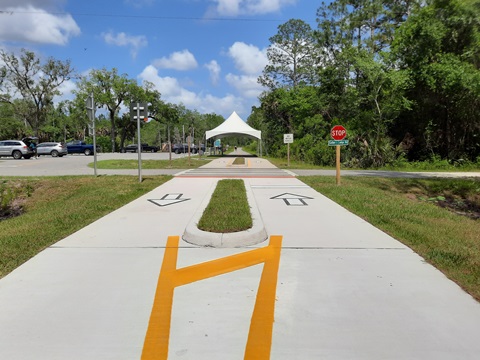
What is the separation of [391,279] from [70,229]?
17.1 ft

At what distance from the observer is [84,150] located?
43594 mm

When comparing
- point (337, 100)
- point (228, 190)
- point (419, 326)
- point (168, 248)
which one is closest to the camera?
point (419, 326)

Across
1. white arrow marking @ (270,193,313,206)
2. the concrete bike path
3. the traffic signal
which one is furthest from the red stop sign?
the concrete bike path

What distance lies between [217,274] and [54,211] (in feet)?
18.7

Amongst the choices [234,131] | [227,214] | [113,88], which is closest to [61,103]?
[113,88]

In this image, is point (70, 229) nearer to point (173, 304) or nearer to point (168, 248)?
point (168, 248)

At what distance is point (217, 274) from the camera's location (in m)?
4.11

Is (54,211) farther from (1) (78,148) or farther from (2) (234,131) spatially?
(1) (78,148)

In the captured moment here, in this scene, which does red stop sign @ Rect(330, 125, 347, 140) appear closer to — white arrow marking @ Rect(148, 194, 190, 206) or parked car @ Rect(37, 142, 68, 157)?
white arrow marking @ Rect(148, 194, 190, 206)

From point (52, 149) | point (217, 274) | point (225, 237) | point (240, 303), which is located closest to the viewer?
point (240, 303)

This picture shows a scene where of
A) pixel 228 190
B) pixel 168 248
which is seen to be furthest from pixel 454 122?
pixel 168 248

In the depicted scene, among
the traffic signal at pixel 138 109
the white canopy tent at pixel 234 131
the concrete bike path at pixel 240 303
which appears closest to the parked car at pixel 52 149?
the white canopy tent at pixel 234 131

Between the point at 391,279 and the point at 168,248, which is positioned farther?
the point at 168,248

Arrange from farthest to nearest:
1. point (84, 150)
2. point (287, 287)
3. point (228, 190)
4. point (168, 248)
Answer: point (84, 150)
point (228, 190)
point (168, 248)
point (287, 287)
